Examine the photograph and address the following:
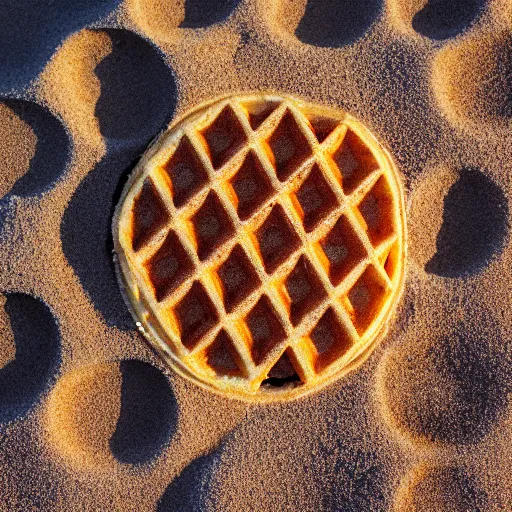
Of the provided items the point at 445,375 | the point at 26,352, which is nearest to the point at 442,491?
the point at 445,375

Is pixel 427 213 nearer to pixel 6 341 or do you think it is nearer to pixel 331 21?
pixel 331 21

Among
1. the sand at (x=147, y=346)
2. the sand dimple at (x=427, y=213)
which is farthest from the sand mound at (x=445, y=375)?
the sand dimple at (x=427, y=213)

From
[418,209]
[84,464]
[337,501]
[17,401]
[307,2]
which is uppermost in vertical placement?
[307,2]

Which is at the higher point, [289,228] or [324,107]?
[324,107]

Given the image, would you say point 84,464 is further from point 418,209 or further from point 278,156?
point 418,209

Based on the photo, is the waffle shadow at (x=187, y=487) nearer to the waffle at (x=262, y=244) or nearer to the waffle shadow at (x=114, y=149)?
the waffle at (x=262, y=244)

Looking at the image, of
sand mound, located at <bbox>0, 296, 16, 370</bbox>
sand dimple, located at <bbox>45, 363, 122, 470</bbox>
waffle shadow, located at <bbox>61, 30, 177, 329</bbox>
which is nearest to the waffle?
waffle shadow, located at <bbox>61, 30, 177, 329</bbox>

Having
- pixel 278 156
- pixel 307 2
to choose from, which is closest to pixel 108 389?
pixel 278 156
